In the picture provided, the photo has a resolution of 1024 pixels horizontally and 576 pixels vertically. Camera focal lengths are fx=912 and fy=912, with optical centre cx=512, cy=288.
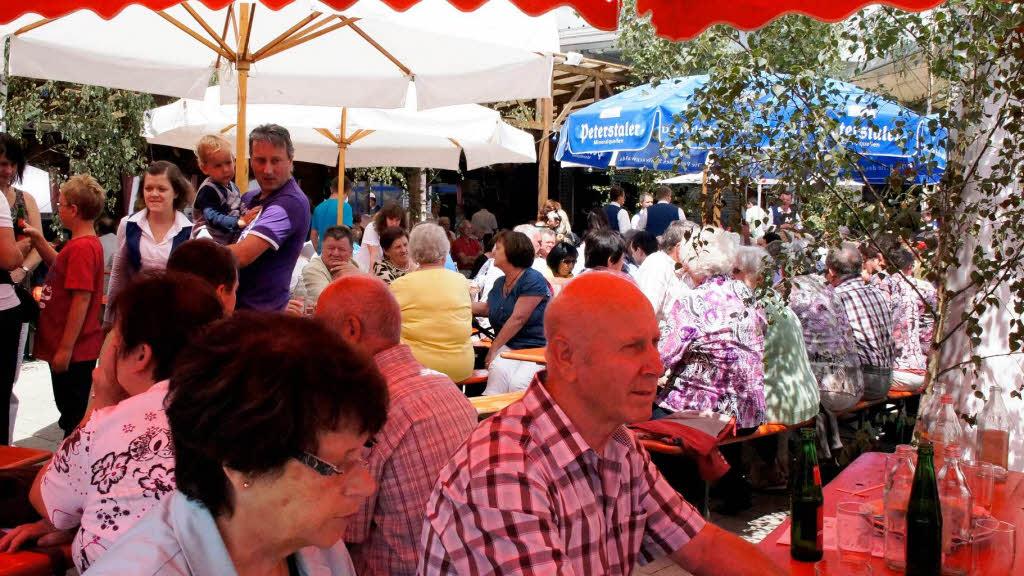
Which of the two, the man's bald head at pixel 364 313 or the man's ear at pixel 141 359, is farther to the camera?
the man's bald head at pixel 364 313

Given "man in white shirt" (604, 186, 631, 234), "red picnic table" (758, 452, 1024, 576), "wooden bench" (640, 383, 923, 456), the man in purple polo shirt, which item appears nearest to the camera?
"red picnic table" (758, 452, 1024, 576)

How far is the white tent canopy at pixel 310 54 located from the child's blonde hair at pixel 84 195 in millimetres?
744

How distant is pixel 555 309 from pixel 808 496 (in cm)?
87

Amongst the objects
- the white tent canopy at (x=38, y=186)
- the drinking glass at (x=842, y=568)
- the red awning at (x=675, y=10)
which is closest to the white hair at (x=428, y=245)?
the red awning at (x=675, y=10)

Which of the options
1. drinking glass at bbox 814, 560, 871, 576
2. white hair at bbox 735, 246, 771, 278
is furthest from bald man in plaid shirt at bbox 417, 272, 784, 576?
white hair at bbox 735, 246, 771, 278

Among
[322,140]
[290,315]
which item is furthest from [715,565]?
[322,140]

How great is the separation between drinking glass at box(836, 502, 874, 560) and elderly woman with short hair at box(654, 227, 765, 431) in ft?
7.76

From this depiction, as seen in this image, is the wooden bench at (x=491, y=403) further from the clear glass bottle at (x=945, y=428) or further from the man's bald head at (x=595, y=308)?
the man's bald head at (x=595, y=308)

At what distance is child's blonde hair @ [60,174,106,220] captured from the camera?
5105 mm

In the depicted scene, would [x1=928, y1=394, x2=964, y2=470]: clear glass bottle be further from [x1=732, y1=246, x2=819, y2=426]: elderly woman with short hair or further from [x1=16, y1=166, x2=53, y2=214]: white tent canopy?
[x1=16, y1=166, x2=53, y2=214]: white tent canopy

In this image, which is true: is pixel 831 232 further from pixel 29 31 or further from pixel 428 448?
pixel 29 31

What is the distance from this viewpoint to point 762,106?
3.75 meters

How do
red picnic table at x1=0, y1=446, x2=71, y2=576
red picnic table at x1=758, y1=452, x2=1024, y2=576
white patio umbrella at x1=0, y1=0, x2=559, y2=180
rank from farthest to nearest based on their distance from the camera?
white patio umbrella at x1=0, y1=0, x2=559, y2=180
red picnic table at x1=0, y1=446, x2=71, y2=576
red picnic table at x1=758, y1=452, x2=1024, y2=576

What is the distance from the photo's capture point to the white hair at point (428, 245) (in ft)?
17.8
